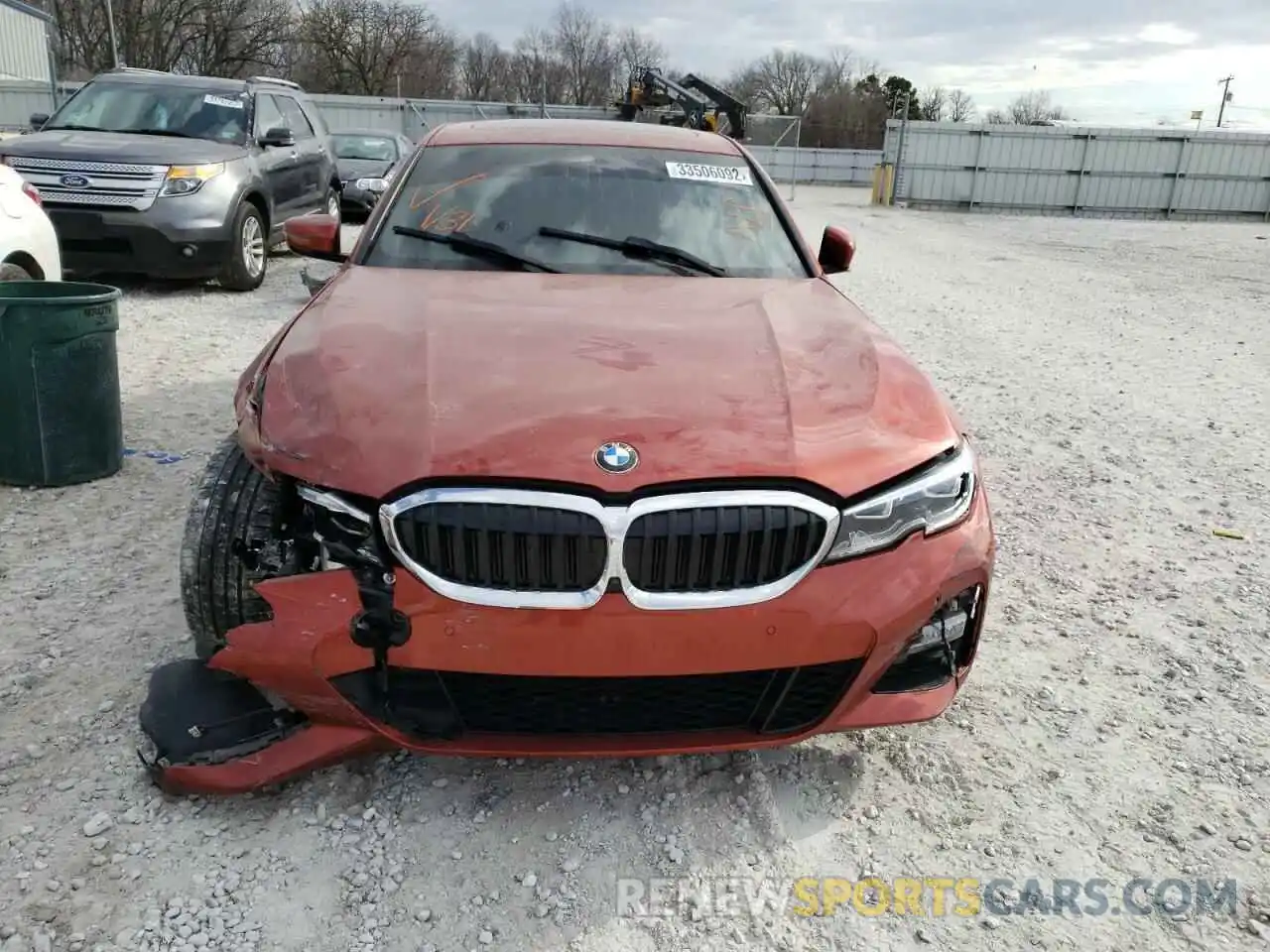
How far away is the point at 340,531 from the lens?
2.09 meters

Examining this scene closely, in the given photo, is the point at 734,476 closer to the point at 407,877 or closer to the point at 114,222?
the point at 407,877

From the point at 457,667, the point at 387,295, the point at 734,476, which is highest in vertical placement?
the point at 387,295

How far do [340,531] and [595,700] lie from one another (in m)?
0.66

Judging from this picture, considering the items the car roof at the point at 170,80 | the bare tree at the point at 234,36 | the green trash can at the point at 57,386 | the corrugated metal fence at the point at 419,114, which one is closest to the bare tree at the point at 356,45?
the bare tree at the point at 234,36

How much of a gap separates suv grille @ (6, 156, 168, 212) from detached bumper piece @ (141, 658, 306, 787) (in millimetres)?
6550

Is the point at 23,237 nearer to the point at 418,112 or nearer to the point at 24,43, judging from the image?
the point at 24,43

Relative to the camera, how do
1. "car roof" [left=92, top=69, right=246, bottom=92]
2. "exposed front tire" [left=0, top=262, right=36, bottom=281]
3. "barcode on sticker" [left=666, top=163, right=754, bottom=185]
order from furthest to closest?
1. "car roof" [left=92, top=69, right=246, bottom=92]
2. "exposed front tire" [left=0, top=262, right=36, bottom=281]
3. "barcode on sticker" [left=666, top=163, right=754, bottom=185]

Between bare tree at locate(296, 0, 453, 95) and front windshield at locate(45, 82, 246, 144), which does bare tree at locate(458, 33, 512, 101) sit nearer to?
bare tree at locate(296, 0, 453, 95)

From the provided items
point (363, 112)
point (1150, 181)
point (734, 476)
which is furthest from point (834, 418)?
point (363, 112)

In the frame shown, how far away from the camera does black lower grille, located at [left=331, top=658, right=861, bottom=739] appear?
6.85ft

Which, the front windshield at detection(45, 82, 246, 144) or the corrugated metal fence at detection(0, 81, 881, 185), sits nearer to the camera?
the front windshield at detection(45, 82, 246, 144)

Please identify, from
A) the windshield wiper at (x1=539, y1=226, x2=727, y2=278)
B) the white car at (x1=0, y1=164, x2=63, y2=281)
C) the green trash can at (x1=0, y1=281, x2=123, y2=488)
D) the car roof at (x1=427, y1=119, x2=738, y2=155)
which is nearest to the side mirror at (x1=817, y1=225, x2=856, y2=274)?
the car roof at (x1=427, y1=119, x2=738, y2=155)

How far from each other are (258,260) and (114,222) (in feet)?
5.01

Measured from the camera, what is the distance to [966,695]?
116 inches
